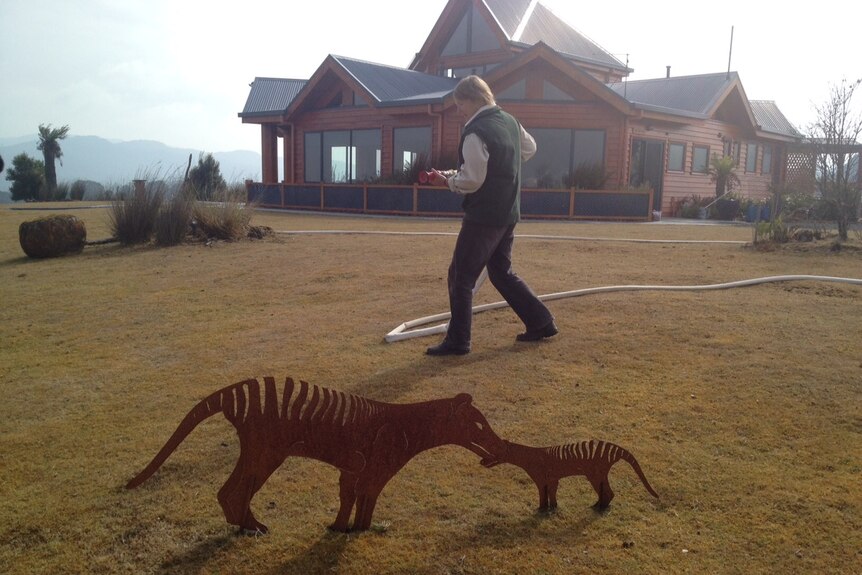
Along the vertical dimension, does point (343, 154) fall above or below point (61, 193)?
above

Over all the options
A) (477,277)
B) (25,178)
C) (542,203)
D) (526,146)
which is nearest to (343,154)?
(542,203)

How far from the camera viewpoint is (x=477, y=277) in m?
5.02

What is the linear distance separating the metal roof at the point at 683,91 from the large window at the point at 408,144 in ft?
23.6

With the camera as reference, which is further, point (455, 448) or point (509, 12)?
point (509, 12)

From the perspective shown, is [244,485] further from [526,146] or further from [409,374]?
[526,146]

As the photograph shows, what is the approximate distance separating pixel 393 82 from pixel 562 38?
789 centimetres

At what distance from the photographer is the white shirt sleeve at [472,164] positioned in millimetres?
4566

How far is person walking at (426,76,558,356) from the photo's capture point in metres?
4.62

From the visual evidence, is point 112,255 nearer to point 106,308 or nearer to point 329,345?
point 106,308

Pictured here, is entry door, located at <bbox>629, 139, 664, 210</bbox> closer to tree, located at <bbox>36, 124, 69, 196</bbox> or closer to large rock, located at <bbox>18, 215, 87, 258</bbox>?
large rock, located at <bbox>18, 215, 87, 258</bbox>

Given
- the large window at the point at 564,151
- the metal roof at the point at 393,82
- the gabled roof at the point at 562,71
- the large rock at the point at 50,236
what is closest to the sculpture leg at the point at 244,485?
the large rock at the point at 50,236

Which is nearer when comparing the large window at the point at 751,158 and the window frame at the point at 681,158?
the window frame at the point at 681,158

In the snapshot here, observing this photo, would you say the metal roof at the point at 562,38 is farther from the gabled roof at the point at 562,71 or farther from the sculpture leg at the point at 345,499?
the sculpture leg at the point at 345,499

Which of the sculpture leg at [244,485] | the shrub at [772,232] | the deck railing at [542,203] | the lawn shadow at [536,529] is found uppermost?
the deck railing at [542,203]
